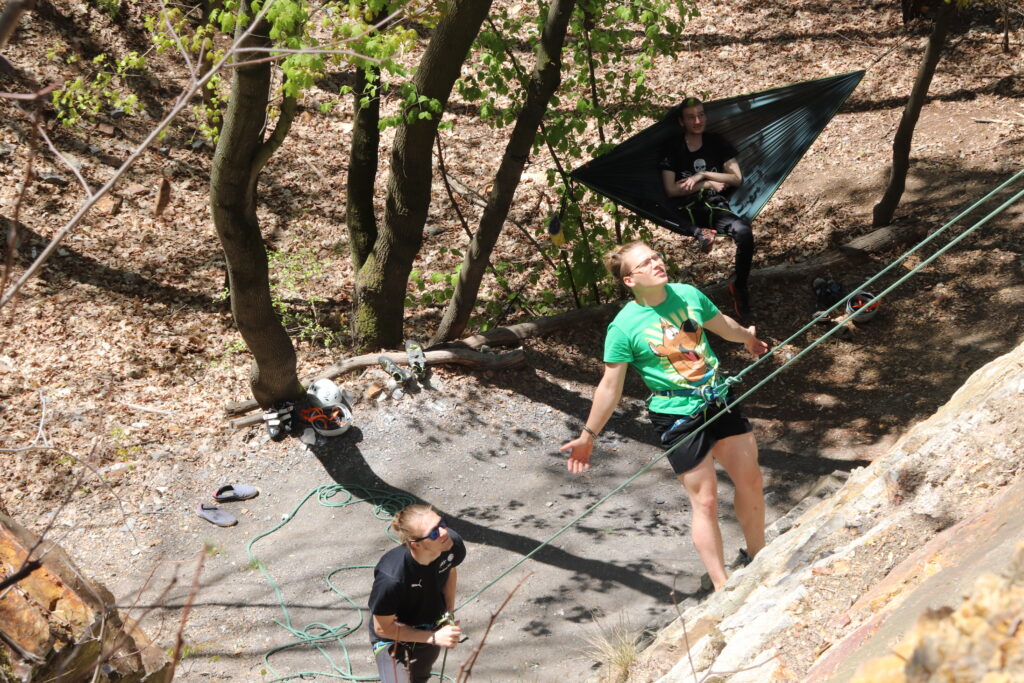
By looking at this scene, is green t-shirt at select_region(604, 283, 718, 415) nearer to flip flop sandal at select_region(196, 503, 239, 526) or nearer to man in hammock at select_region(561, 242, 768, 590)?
man in hammock at select_region(561, 242, 768, 590)

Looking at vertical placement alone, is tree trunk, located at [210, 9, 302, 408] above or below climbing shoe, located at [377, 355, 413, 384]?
above

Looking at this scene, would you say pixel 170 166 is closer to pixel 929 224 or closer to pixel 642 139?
pixel 642 139

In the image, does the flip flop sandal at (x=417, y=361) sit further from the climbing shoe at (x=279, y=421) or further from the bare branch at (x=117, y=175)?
the bare branch at (x=117, y=175)

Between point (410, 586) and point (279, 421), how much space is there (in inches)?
122

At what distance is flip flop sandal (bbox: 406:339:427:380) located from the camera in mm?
6207

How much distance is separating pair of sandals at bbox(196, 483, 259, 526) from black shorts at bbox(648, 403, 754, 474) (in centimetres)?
293

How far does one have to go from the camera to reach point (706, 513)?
350cm

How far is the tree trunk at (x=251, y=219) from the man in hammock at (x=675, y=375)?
7.99 ft

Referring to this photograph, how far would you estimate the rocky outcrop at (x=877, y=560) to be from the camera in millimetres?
2121

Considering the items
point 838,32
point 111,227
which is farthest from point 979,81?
point 111,227

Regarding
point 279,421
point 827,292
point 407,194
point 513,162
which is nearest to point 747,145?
point 827,292

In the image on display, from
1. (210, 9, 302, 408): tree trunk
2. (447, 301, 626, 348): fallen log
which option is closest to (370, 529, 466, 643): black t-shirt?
(210, 9, 302, 408): tree trunk

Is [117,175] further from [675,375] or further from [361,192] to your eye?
[361,192]

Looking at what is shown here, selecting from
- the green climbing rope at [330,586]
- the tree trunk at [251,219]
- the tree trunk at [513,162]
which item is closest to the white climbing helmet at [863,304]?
the tree trunk at [513,162]
